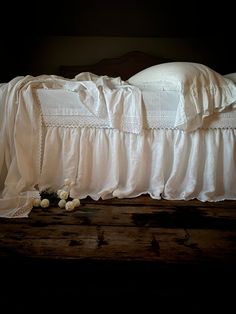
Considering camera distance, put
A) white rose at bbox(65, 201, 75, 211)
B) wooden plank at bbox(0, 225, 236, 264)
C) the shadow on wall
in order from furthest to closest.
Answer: the shadow on wall, white rose at bbox(65, 201, 75, 211), wooden plank at bbox(0, 225, 236, 264)

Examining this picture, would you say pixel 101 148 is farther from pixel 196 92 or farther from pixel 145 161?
pixel 196 92

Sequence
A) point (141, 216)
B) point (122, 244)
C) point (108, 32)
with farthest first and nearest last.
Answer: point (108, 32) → point (141, 216) → point (122, 244)

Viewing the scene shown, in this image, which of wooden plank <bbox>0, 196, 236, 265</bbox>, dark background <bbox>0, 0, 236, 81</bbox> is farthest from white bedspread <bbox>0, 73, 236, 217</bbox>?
dark background <bbox>0, 0, 236, 81</bbox>

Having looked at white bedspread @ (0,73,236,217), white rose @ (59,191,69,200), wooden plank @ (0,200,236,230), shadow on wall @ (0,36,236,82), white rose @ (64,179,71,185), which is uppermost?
shadow on wall @ (0,36,236,82)

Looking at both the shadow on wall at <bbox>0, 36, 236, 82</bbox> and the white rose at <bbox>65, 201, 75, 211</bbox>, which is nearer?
the white rose at <bbox>65, 201, 75, 211</bbox>

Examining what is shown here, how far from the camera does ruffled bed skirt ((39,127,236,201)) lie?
126 cm

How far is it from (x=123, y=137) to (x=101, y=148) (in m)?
0.13

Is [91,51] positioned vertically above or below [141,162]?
above

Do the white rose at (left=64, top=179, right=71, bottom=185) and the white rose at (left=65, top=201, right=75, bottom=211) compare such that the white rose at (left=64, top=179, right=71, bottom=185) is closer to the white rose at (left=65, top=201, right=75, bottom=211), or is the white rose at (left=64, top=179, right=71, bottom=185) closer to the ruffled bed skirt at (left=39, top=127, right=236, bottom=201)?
the ruffled bed skirt at (left=39, top=127, right=236, bottom=201)

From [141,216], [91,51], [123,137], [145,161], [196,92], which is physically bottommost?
[141,216]

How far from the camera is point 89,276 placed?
744mm

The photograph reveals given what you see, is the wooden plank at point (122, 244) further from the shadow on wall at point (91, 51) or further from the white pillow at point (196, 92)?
the shadow on wall at point (91, 51)

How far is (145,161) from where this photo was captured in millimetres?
1290

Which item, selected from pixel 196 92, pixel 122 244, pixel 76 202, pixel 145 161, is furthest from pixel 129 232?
pixel 196 92
